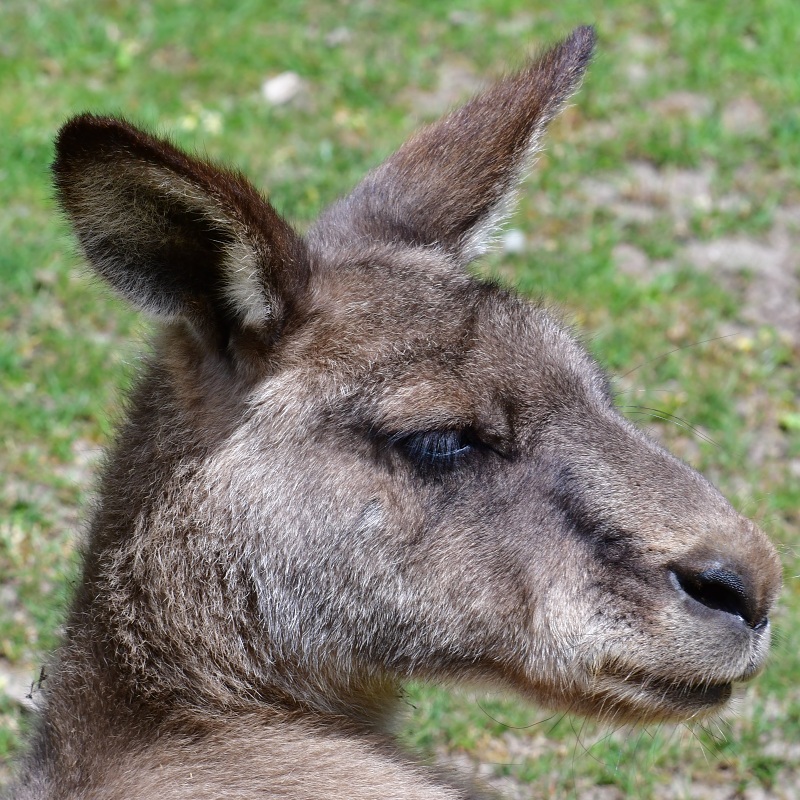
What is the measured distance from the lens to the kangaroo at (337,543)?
3.10m

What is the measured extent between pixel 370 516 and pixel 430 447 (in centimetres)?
25

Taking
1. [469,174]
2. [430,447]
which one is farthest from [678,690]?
[469,174]

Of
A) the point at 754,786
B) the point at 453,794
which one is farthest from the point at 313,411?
the point at 754,786

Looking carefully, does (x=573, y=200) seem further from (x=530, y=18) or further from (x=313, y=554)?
(x=313, y=554)

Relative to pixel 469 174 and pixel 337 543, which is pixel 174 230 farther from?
pixel 469 174

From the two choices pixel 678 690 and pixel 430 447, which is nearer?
pixel 678 690

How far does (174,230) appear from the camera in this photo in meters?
3.19

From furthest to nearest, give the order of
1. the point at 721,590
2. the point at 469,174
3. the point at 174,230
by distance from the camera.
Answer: the point at 469,174
the point at 174,230
the point at 721,590

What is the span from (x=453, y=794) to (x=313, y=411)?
1.13 metres

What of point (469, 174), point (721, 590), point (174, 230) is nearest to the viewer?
point (721, 590)

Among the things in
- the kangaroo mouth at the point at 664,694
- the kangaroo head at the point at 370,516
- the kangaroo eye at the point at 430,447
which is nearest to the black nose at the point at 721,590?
the kangaroo head at the point at 370,516

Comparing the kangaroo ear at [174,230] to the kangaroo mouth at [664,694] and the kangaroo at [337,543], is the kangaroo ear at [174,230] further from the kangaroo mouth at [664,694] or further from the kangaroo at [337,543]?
the kangaroo mouth at [664,694]

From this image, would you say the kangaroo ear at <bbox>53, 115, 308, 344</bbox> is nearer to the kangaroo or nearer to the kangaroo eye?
the kangaroo

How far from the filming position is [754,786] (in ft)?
14.8
